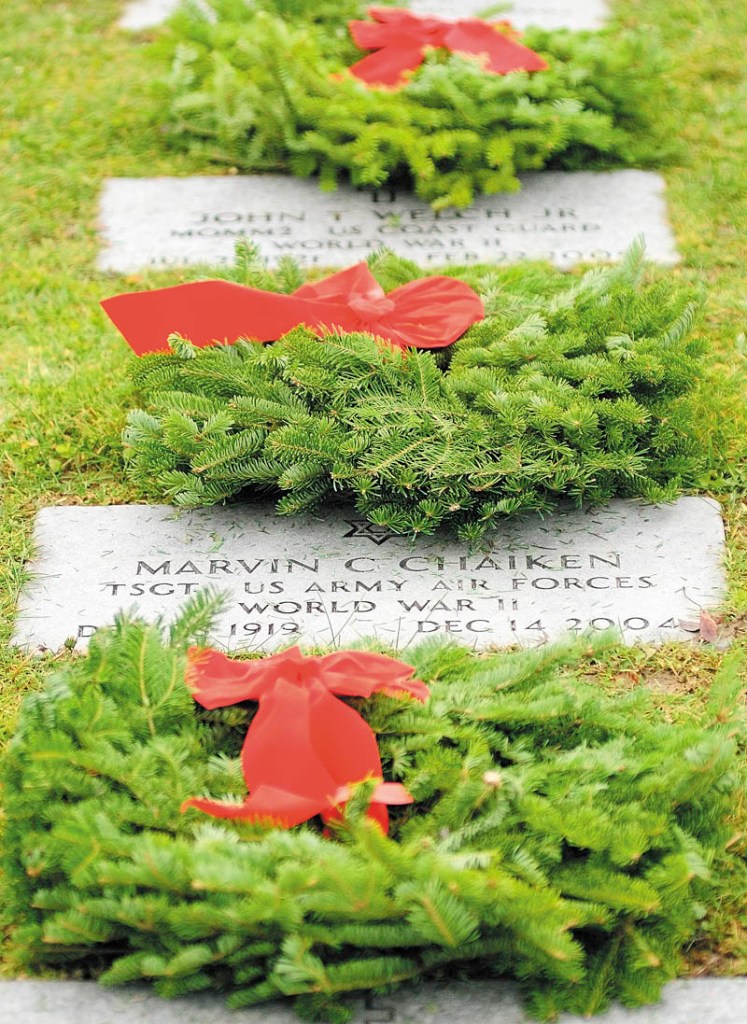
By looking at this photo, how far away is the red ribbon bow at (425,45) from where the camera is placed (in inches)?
A: 209

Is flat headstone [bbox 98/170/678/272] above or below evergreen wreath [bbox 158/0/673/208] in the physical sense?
below

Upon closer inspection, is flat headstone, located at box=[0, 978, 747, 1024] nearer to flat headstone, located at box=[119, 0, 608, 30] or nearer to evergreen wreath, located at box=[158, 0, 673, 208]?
evergreen wreath, located at box=[158, 0, 673, 208]

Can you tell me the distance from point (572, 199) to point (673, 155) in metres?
0.54

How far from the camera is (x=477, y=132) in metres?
5.10

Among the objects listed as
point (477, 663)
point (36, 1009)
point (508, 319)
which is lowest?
point (36, 1009)

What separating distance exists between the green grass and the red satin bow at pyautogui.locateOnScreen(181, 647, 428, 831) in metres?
0.59

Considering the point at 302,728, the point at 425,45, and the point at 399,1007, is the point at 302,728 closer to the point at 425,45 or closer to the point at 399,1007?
the point at 399,1007

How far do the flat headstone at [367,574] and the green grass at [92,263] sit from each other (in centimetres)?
10

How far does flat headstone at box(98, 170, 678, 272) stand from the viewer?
4.77m

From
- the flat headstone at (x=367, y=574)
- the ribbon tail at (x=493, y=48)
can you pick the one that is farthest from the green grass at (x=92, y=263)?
the ribbon tail at (x=493, y=48)

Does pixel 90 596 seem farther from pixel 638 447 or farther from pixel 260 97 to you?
pixel 260 97

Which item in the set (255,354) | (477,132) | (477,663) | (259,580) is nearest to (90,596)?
(259,580)

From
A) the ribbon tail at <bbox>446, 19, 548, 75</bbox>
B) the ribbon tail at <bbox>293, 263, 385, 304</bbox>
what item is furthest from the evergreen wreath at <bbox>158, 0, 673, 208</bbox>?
the ribbon tail at <bbox>293, 263, 385, 304</bbox>

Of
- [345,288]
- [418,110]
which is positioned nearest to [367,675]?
[345,288]
